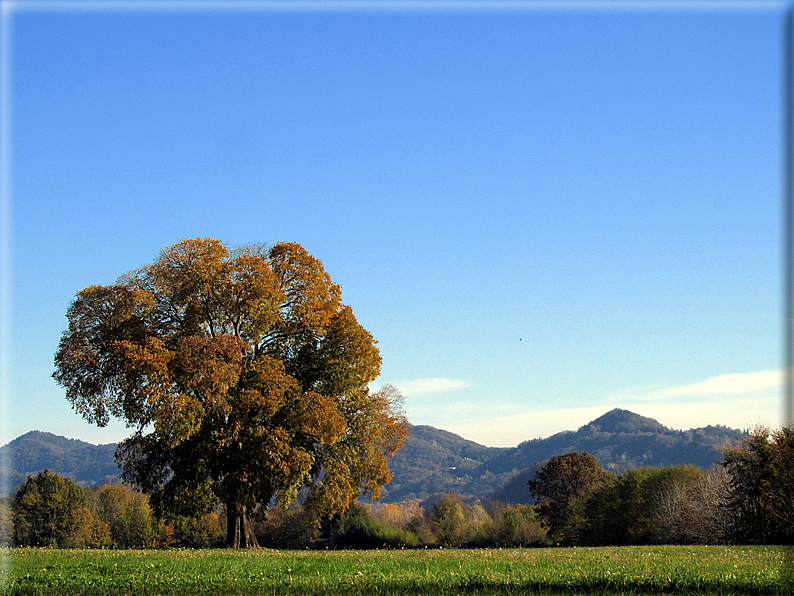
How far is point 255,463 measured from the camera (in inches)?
1006

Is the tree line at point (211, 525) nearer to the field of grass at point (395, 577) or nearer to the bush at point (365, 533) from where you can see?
the bush at point (365, 533)

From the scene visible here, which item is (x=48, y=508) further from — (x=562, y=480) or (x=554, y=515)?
(x=562, y=480)

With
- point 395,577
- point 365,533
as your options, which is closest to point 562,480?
point 365,533

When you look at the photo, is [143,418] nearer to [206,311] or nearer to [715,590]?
[206,311]

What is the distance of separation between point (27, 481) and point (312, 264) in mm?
69556

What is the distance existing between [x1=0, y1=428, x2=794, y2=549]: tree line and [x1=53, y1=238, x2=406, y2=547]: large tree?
1894mm

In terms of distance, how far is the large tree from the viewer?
24312mm

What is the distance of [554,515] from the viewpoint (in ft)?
238

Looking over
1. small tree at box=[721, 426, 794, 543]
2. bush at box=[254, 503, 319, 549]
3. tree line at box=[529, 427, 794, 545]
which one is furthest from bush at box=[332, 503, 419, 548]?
small tree at box=[721, 426, 794, 543]

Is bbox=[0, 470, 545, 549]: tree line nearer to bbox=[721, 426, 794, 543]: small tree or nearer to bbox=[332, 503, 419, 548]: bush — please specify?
bbox=[332, 503, 419, 548]: bush

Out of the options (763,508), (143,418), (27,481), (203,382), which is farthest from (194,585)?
(27,481)

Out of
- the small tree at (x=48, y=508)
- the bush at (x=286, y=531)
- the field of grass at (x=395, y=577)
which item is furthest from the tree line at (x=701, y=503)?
the small tree at (x=48, y=508)

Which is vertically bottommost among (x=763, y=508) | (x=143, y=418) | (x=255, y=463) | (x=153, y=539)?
(x=153, y=539)

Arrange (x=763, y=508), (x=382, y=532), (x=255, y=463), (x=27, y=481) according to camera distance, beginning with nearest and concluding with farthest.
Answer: (x=255, y=463) < (x=763, y=508) < (x=382, y=532) < (x=27, y=481)
